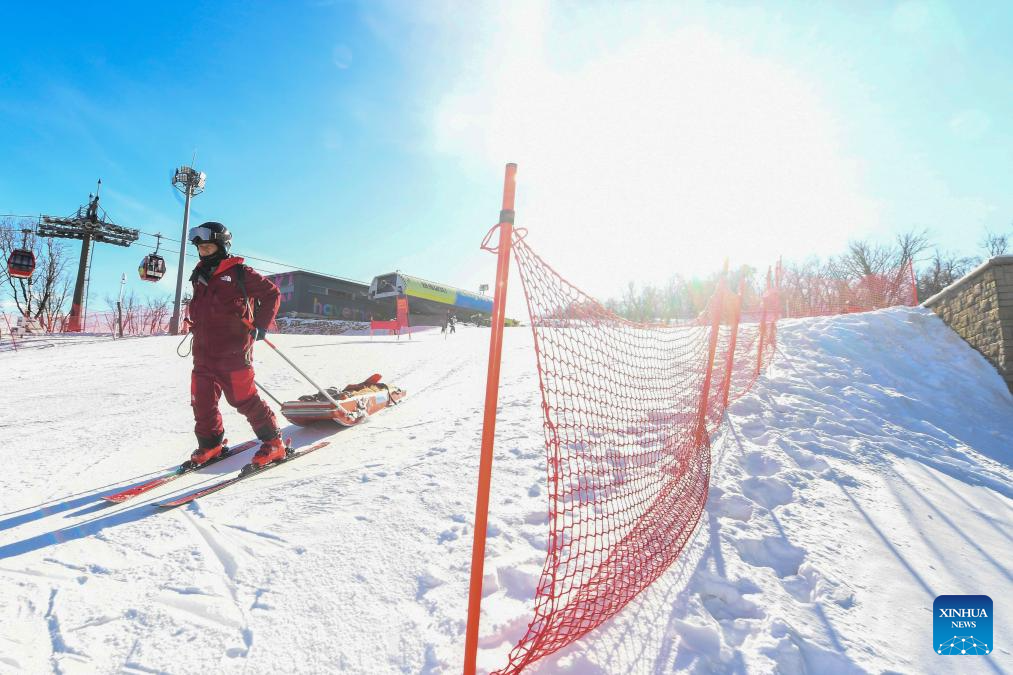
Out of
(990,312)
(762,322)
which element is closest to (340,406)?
(762,322)

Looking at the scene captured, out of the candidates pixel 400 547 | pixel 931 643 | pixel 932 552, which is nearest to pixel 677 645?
pixel 931 643

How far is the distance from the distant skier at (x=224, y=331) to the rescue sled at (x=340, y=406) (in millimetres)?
964

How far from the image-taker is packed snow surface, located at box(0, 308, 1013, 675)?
153 centimetres

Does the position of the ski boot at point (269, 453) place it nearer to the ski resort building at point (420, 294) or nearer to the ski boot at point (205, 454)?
the ski boot at point (205, 454)

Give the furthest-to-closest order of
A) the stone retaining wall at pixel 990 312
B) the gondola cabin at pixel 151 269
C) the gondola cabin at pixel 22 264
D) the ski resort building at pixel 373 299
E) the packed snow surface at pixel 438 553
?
the ski resort building at pixel 373 299
the gondola cabin at pixel 151 269
the gondola cabin at pixel 22 264
the stone retaining wall at pixel 990 312
the packed snow surface at pixel 438 553

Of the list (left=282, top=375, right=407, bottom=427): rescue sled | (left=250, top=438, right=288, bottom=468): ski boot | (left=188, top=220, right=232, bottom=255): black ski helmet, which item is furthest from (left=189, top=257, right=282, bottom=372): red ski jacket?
(left=282, top=375, right=407, bottom=427): rescue sled

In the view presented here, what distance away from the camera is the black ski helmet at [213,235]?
3252mm

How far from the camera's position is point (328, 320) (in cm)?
2861

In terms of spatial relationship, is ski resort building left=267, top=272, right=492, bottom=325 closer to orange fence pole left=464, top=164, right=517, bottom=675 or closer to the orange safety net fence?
the orange safety net fence

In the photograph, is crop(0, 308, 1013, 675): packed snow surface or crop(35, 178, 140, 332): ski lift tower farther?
crop(35, 178, 140, 332): ski lift tower

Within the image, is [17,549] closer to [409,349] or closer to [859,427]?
[859,427]

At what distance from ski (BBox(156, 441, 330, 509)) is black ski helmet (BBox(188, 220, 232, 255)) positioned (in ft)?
6.27

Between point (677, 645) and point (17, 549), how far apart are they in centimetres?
340

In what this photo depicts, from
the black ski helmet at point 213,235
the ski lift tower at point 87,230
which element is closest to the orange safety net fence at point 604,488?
the black ski helmet at point 213,235
